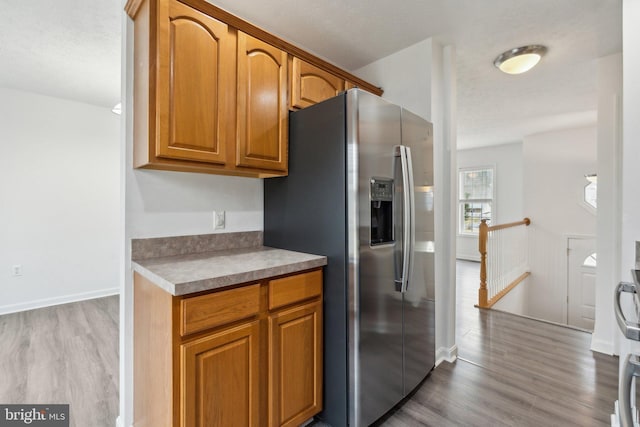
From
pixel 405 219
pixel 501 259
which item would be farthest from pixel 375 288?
pixel 501 259

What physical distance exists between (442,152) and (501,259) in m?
2.81

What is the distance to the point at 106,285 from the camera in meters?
4.14

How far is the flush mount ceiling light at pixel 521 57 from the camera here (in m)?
2.46

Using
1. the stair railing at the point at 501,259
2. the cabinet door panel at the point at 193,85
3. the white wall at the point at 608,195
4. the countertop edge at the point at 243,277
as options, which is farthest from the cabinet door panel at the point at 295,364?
the stair railing at the point at 501,259

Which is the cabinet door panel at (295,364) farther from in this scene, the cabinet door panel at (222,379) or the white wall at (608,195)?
the white wall at (608,195)

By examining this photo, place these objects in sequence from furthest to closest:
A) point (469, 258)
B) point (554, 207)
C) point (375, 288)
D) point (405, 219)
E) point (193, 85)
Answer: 1. point (469, 258)
2. point (554, 207)
3. point (405, 219)
4. point (375, 288)
5. point (193, 85)

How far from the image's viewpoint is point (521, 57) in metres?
2.47

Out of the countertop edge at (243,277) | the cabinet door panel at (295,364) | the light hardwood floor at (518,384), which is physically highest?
the countertop edge at (243,277)

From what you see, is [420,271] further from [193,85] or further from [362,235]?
[193,85]

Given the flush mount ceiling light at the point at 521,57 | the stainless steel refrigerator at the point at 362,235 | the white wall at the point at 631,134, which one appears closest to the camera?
the white wall at the point at 631,134

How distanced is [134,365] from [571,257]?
6020mm

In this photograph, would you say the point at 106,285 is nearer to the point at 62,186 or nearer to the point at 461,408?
the point at 62,186

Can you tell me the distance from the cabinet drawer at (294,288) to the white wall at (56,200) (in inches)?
104

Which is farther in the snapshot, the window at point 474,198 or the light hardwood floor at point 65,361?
the window at point 474,198
